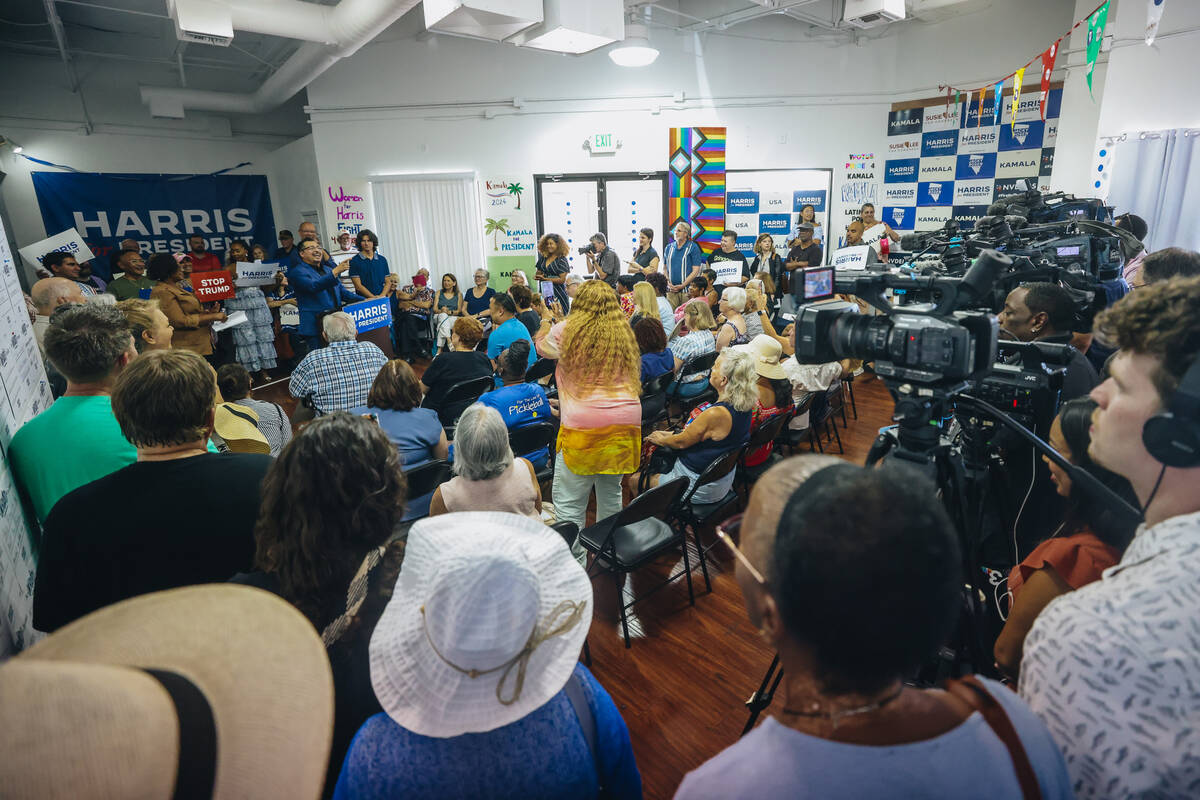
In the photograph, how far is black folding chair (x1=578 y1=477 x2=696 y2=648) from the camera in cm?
231

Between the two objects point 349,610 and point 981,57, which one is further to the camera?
point 981,57

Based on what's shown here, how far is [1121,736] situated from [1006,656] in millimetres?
540

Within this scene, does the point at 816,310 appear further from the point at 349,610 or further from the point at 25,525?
the point at 25,525

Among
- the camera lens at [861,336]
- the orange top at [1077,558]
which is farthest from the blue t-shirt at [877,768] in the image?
the camera lens at [861,336]

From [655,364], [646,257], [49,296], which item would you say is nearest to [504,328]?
[655,364]

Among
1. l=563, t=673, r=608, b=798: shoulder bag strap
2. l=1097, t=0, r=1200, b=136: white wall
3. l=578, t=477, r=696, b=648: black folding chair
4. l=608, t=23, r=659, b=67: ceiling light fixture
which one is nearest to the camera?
l=563, t=673, r=608, b=798: shoulder bag strap

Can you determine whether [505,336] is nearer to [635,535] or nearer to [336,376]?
[336,376]

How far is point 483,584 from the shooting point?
2.60ft

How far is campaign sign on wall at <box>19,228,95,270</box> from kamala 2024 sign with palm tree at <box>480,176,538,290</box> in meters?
4.57

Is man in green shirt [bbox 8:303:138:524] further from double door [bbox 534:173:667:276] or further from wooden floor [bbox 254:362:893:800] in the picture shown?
double door [bbox 534:173:667:276]

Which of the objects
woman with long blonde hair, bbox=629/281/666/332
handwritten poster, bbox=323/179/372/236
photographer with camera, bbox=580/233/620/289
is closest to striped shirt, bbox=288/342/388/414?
woman with long blonde hair, bbox=629/281/666/332

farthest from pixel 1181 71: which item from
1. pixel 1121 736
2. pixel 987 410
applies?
pixel 1121 736

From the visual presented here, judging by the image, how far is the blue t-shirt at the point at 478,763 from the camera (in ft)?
2.70

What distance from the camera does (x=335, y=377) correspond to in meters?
3.32
